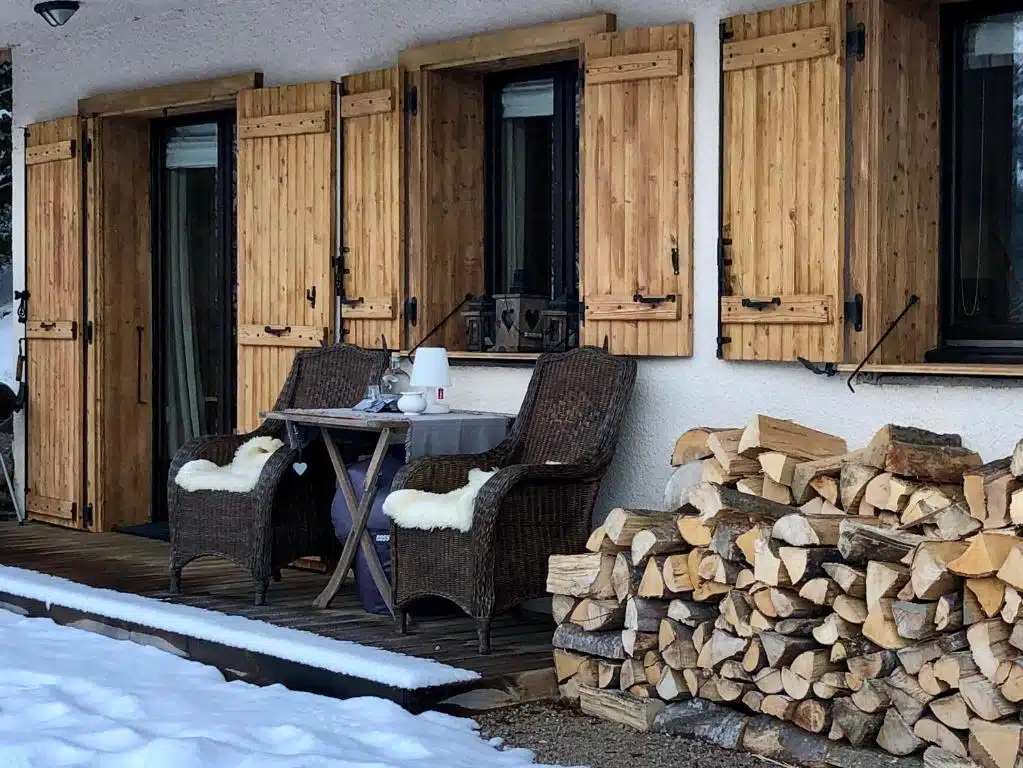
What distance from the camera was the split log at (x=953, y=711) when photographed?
11.9 ft

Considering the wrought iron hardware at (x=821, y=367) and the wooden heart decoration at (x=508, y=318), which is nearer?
the wrought iron hardware at (x=821, y=367)

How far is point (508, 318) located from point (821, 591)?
8.30 ft

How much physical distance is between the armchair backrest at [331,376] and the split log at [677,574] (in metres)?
2.11

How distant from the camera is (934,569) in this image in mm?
3699

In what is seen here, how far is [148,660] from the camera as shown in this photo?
5.17 metres

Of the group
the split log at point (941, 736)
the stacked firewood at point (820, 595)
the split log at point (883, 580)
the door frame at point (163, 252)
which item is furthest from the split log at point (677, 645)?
the door frame at point (163, 252)

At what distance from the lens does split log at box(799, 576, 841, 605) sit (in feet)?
13.0

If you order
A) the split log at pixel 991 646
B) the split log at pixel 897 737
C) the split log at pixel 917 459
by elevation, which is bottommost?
the split log at pixel 897 737

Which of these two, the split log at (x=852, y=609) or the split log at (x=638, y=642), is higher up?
the split log at (x=852, y=609)

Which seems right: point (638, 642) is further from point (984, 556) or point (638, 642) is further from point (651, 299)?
point (651, 299)

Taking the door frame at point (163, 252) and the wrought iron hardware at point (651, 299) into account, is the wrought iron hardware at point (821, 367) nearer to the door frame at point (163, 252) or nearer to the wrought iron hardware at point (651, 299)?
the wrought iron hardware at point (651, 299)

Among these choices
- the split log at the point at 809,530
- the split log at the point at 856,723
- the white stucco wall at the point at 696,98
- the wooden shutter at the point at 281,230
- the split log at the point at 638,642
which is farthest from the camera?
the wooden shutter at the point at 281,230

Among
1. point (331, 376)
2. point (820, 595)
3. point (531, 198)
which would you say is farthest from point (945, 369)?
point (331, 376)

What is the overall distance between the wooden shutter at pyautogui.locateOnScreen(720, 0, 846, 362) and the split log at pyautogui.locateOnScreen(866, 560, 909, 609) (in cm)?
122
